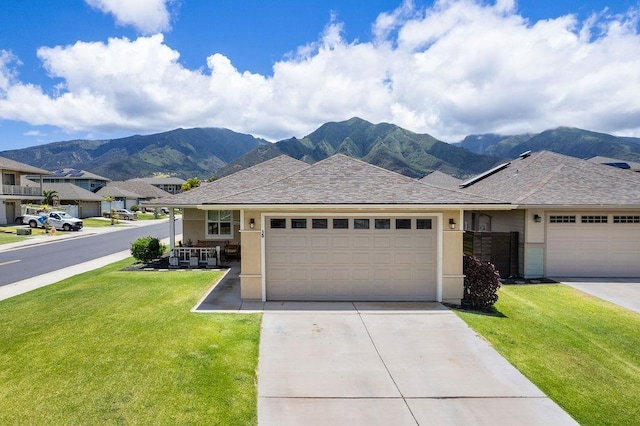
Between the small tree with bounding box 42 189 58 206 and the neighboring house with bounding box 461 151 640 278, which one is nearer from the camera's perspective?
the neighboring house with bounding box 461 151 640 278

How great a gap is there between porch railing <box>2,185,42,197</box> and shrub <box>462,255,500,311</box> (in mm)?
42827

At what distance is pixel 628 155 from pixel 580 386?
173 meters

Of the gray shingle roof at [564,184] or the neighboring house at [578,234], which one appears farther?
the neighboring house at [578,234]

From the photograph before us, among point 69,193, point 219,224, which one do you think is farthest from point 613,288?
point 69,193

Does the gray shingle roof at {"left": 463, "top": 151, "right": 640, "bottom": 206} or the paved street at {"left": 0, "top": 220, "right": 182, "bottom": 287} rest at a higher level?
the gray shingle roof at {"left": 463, "top": 151, "right": 640, "bottom": 206}

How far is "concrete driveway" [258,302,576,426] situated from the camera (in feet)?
17.4

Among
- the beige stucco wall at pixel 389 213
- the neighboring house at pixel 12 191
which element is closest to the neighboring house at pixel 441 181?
the beige stucco wall at pixel 389 213

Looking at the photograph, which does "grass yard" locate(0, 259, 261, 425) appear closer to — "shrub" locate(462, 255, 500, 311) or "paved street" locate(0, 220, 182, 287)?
"paved street" locate(0, 220, 182, 287)

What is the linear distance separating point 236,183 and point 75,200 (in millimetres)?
40986

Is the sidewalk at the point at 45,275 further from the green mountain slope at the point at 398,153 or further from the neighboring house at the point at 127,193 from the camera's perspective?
the green mountain slope at the point at 398,153

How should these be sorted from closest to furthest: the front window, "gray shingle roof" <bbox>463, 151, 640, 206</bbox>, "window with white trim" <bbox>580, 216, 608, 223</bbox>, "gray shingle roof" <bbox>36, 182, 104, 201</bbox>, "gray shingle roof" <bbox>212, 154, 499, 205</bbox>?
1. "gray shingle roof" <bbox>212, 154, 499, 205</bbox>
2. "gray shingle roof" <bbox>463, 151, 640, 206</bbox>
3. "window with white trim" <bbox>580, 216, 608, 223</bbox>
4. the front window
5. "gray shingle roof" <bbox>36, 182, 104, 201</bbox>

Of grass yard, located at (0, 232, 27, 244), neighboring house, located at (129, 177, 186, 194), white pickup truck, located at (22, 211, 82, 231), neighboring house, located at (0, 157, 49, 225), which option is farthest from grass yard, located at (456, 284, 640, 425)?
neighboring house, located at (129, 177, 186, 194)

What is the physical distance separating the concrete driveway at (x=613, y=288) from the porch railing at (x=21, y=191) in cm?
4533

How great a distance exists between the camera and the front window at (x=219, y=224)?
18.2 meters
